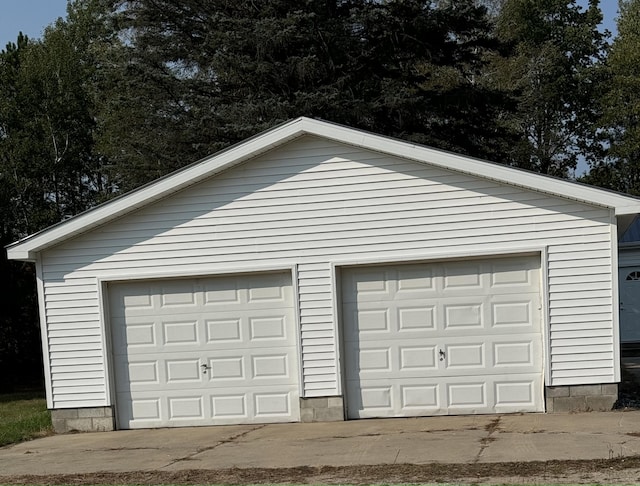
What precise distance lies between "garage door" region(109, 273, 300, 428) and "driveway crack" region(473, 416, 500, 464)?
2781mm

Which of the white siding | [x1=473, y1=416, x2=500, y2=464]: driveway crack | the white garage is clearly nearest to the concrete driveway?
[x1=473, y1=416, x2=500, y2=464]: driveway crack

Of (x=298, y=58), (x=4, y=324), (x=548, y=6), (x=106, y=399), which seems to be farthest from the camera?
(x=548, y=6)

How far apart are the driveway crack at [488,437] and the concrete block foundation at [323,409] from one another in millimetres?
2103

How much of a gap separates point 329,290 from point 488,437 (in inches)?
121

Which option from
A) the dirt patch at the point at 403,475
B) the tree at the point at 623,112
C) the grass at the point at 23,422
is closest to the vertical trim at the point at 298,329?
the dirt patch at the point at 403,475

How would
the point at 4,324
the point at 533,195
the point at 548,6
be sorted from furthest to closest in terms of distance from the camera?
the point at 548,6 < the point at 4,324 < the point at 533,195

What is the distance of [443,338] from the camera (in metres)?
10.2

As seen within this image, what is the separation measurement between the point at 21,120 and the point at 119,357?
21.3 m

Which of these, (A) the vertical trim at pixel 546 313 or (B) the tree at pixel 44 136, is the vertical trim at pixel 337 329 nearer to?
(A) the vertical trim at pixel 546 313

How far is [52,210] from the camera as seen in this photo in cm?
2898

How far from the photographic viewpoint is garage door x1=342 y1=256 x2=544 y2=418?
1002cm

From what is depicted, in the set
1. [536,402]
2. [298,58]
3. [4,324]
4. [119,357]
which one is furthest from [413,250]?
[4,324]

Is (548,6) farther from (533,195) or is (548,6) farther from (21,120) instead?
(533,195)

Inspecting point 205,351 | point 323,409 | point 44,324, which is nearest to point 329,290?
point 323,409
